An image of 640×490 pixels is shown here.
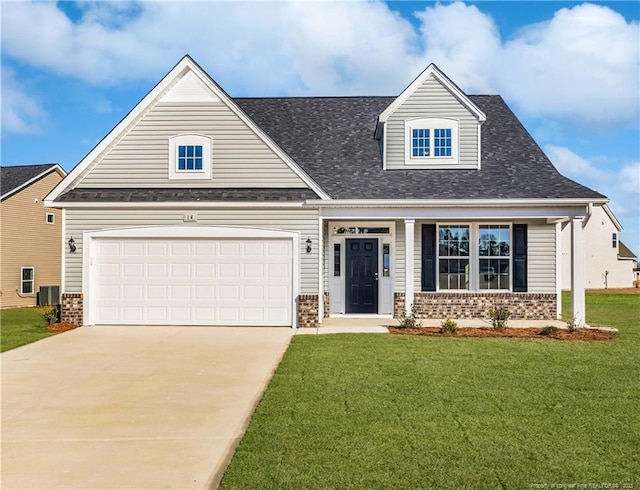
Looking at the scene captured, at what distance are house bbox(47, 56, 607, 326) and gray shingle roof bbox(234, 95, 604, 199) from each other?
0.09 meters

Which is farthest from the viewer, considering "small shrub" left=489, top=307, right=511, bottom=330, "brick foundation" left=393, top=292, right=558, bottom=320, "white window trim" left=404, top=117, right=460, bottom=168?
"white window trim" left=404, top=117, right=460, bottom=168

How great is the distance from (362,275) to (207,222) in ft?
15.2

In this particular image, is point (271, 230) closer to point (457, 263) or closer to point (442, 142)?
point (457, 263)

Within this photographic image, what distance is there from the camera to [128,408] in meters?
6.84

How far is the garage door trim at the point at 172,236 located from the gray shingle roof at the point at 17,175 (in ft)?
34.7

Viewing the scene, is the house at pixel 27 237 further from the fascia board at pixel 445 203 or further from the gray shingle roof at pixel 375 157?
the fascia board at pixel 445 203

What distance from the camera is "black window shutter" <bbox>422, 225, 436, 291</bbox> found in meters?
15.9

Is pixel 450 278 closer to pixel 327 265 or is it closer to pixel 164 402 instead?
pixel 327 265

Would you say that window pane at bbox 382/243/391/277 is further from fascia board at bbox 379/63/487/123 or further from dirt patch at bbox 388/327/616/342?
fascia board at bbox 379/63/487/123

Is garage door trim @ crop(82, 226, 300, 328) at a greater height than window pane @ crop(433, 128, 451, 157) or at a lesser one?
lesser

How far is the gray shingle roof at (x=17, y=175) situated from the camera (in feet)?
75.7

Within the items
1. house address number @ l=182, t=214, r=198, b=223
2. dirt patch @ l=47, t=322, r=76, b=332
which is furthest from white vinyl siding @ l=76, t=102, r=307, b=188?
dirt patch @ l=47, t=322, r=76, b=332

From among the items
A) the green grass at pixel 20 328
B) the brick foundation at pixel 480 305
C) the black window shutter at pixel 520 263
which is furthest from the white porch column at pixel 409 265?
the green grass at pixel 20 328

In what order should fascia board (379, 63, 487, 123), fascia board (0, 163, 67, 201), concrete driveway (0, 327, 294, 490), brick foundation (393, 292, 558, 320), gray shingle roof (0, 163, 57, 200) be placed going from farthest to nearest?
gray shingle roof (0, 163, 57, 200)
fascia board (0, 163, 67, 201)
fascia board (379, 63, 487, 123)
brick foundation (393, 292, 558, 320)
concrete driveway (0, 327, 294, 490)
